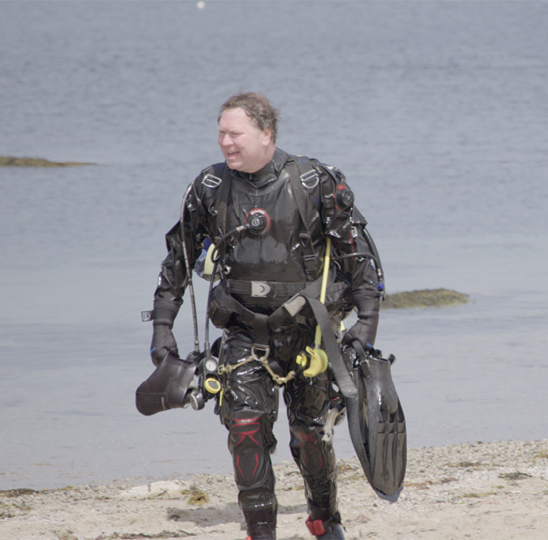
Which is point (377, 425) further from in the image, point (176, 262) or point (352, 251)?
point (176, 262)

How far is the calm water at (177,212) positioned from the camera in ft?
21.2

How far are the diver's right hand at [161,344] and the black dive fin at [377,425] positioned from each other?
64cm

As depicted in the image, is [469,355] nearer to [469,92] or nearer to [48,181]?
[48,181]

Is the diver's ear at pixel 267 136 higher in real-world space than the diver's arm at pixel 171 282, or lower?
higher

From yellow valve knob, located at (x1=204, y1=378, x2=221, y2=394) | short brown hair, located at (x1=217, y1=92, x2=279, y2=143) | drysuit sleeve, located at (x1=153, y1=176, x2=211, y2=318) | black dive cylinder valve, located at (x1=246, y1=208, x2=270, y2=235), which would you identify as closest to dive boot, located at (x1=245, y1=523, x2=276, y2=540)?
yellow valve knob, located at (x1=204, y1=378, x2=221, y2=394)

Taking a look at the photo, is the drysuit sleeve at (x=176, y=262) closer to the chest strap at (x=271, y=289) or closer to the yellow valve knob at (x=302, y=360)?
the chest strap at (x=271, y=289)

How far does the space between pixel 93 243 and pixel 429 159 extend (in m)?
11.4

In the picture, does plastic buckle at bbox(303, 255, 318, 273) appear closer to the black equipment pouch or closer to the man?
the man

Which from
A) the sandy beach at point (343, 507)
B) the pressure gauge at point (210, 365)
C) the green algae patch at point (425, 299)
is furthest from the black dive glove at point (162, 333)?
the green algae patch at point (425, 299)

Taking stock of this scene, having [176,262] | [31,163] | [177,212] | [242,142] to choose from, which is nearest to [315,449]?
[176,262]

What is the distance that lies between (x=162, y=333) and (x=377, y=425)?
848 millimetres

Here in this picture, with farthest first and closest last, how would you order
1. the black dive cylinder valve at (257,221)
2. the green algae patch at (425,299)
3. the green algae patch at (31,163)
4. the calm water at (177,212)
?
1. the green algae patch at (31,163)
2. the green algae patch at (425,299)
3. the calm water at (177,212)
4. the black dive cylinder valve at (257,221)

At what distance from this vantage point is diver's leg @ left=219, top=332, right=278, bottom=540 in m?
3.62

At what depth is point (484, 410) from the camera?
22.0ft
